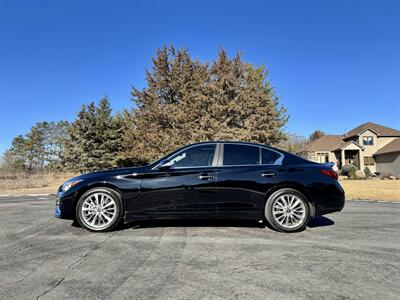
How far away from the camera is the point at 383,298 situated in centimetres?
235

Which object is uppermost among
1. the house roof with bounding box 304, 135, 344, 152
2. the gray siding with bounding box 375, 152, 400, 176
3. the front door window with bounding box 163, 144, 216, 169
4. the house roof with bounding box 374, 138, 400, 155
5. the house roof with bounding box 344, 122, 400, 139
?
the house roof with bounding box 344, 122, 400, 139

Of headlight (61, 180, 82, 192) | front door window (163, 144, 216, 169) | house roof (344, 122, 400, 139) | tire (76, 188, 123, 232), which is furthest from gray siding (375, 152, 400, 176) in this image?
Result: headlight (61, 180, 82, 192)

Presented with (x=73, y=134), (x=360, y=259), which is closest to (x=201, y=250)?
(x=360, y=259)

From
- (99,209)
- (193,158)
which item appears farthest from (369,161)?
(99,209)

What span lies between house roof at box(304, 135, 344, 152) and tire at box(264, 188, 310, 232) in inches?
1486

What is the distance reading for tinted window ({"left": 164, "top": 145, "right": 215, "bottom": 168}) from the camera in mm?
4848

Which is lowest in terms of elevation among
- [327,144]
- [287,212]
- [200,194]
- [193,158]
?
[287,212]

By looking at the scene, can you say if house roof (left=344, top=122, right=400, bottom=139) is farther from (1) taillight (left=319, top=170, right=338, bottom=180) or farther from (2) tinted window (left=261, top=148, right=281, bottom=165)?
(2) tinted window (left=261, top=148, right=281, bottom=165)

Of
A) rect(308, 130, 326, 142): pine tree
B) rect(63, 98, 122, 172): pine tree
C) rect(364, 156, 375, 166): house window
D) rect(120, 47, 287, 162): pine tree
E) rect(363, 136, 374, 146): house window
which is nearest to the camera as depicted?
rect(120, 47, 287, 162): pine tree

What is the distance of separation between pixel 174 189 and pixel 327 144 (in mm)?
42443

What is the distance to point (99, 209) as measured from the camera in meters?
4.67

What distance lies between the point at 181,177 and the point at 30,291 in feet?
8.54

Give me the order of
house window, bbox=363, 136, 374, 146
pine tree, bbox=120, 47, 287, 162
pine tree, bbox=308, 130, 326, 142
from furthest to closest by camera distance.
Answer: pine tree, bbox=308, 130, 326, 142
house window, bbox=363, 136, 374, 146
pine tree, bbox=120, 47, 287, 162

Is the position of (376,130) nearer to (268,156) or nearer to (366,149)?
(366,149)
